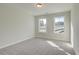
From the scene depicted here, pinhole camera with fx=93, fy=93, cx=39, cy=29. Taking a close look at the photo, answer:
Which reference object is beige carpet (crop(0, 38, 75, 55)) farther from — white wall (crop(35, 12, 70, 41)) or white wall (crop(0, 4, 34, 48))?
white wall (crop(35, 12, 70, 41))

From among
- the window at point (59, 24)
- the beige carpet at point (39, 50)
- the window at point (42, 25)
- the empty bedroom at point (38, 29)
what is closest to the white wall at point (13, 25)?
the empty bedroom at point (38, 29)

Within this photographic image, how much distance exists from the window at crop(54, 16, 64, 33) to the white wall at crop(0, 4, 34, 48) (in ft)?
6.50

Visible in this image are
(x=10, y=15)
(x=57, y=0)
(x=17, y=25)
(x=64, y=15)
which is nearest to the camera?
(x=57, y=0)

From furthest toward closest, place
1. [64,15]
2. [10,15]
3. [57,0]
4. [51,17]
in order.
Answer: [51,17] → [64,15] → [10,15] → [57,0]

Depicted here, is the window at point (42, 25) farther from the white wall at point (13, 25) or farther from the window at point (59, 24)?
the white wall at point (13, 25)

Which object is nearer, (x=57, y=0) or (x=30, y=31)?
(x=57, y=0)

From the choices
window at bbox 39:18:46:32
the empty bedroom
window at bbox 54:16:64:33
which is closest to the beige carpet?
the empty bedroom

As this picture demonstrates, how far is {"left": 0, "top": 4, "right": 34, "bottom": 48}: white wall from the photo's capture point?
437 centimetres

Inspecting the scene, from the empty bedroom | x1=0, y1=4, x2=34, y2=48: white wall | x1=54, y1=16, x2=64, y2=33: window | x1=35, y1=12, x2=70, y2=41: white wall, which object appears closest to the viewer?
the empty bedroom

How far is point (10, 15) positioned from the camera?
191 inches

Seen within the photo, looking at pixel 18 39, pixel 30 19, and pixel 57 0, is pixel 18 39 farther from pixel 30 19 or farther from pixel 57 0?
pixel 57 0

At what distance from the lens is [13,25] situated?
16.7 ft
